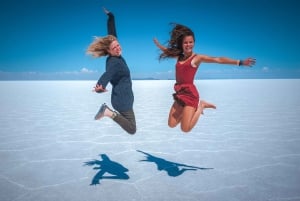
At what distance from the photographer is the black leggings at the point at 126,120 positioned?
125 inches

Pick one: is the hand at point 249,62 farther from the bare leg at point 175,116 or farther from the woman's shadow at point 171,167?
the woman's shadow at point 171,167

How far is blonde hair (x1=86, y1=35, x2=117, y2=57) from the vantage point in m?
3.13

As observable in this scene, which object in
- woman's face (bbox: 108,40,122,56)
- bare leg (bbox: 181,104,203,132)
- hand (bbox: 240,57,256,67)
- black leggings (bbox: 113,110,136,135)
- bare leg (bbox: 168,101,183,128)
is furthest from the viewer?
bare leg (bbox: 168,101,183,128)

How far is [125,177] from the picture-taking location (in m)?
3.26

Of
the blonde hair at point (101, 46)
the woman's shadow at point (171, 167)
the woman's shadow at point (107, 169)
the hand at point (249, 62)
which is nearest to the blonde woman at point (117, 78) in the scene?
the blonde hair at point (101, 46)

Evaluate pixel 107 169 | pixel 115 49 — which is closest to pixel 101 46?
pixel 115 49

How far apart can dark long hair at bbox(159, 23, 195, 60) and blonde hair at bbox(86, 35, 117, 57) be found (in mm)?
690

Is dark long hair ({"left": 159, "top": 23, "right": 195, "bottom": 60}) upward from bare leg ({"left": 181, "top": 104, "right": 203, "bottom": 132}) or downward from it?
upward

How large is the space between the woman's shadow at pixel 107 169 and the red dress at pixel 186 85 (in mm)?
1047

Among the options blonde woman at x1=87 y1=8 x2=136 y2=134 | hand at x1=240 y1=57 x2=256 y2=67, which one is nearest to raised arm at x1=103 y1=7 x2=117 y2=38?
blonde woman at x1=87 y1=8 x2=136 y2=134

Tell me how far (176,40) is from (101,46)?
87 centimetres

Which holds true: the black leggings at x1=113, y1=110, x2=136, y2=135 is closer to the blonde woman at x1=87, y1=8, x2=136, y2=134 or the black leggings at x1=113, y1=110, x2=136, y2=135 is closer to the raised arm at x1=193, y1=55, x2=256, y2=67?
the blonde woman at x1=87, y1=8, x2=136, y2=134

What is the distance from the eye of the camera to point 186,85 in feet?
11.0

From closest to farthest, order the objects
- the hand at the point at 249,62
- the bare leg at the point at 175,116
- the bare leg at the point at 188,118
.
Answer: the hand at the point at 249,62 → the bare leg at the point at 188,118 → the bare leg at the point at 175,116
